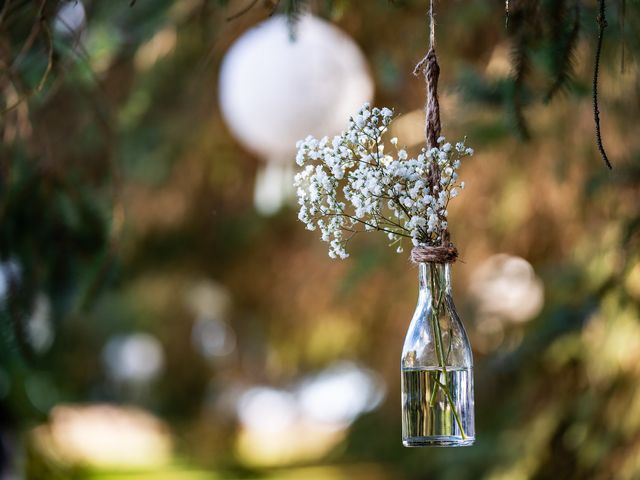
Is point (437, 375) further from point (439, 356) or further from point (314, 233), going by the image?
point (314, 233)

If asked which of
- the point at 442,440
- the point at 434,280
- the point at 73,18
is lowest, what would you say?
the point at 442,440

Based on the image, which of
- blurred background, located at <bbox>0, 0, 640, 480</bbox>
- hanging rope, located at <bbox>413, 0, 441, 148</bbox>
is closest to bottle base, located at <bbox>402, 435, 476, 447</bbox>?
hanging rope, located at <bbox>413, 0, 441, 148</bbox>

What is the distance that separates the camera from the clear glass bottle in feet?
3.22

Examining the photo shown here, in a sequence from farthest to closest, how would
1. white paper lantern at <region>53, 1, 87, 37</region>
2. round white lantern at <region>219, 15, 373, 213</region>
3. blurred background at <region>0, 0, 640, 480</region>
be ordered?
round white lantern at <region>219, 15, 373, 213</region>
blurred background at <region>0, 0, 640, 480</region>
white paper lantern at <region>53, 1, 87, 37</region>

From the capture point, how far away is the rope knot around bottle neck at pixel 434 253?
978mm

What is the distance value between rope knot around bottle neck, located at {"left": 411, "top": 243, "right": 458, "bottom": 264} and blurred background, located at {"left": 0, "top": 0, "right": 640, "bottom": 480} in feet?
1.00

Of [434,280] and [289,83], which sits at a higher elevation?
[289,83]

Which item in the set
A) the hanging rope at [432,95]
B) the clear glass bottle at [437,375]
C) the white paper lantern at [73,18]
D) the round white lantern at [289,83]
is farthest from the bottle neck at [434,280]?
the round white lantern at [289,83]

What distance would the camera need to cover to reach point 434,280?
3.26 ft

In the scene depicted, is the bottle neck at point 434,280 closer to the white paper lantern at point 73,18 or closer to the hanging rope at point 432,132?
the hanging rope at point 432,132

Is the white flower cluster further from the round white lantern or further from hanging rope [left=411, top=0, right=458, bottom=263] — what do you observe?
the round white lantern

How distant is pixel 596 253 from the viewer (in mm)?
2166

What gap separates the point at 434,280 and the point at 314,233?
8.63 feet

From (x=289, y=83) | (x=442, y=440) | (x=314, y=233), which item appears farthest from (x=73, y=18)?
(x=442, y=440)
